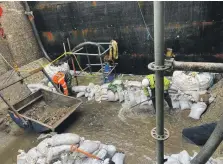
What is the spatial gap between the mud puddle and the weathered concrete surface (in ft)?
14.2

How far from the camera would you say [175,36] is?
277 inches

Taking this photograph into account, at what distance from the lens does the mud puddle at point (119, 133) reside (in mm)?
4625

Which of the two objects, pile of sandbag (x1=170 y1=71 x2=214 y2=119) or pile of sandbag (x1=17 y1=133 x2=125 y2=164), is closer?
pile of sandbag (x1=17 y1=133 x2=125 y2=164)

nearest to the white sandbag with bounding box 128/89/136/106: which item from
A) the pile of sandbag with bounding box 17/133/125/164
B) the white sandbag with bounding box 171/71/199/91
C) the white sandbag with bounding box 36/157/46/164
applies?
the white sandbag with bounding box 171/71/199/91

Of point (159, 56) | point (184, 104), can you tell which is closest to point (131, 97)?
point (184, 104)

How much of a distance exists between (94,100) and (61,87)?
128cm

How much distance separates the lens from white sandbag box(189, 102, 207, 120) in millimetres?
5375

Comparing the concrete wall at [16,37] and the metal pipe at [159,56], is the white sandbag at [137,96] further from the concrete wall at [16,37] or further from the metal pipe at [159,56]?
the concrete wall at [16,37]

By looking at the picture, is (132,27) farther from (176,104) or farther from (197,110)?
(197,110)

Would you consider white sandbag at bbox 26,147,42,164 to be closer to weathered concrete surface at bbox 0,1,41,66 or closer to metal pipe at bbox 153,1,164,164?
metal pipe at bbox 153,1,164,164

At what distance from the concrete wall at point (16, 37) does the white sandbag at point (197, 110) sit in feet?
23.2

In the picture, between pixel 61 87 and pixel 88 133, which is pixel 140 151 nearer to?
pixel 88 133

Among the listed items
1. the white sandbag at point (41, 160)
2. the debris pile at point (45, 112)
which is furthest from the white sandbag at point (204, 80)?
the white sandbag at point (41, 160)

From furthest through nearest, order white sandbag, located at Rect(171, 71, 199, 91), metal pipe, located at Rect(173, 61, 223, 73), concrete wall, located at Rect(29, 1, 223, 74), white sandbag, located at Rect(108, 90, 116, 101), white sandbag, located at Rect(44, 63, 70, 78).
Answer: white sandbag, located at Rect(44, 63, 70, 78) < white sandbag, located at Rect(108, 90, 116, 101) < concrete wall, located at Rect(29, 1, 223, 74) < white sandbag, located at Rect(171, 71, 199, 91) < metal pipe, located at Rect(173, 61, 223, 73)
